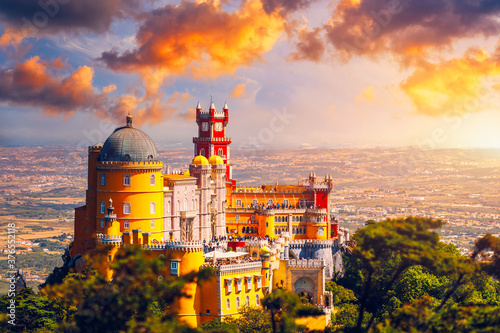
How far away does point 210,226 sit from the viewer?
335 feet

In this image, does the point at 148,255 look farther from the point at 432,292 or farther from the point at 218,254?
the point at 432,292

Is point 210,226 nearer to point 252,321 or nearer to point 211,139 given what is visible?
point 211,139

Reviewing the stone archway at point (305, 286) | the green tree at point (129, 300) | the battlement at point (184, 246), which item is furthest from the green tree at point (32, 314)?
the stone archway at point (305, 286)

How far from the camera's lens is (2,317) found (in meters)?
71.6

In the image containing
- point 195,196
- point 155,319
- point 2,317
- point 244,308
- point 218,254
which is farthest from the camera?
point 195,196

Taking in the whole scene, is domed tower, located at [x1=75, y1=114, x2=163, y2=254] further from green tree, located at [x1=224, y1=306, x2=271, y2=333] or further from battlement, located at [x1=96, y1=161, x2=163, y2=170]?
green tree, located at [x1=224, y1=306, x2=271, y2=333]

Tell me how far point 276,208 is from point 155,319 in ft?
191

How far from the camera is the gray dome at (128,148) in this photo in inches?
3541

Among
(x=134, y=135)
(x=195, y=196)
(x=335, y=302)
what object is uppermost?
(x=134, y=135)

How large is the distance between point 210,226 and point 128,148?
17.7 metres

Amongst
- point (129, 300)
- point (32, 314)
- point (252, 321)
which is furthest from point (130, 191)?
point (129, 300)

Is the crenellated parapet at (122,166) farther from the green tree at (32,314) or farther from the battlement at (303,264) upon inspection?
the battlement at (303,264)

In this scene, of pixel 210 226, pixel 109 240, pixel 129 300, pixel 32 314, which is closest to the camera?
pixel 129 300

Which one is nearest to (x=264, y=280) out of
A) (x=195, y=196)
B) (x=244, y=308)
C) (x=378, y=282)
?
(x=244, y=308)
